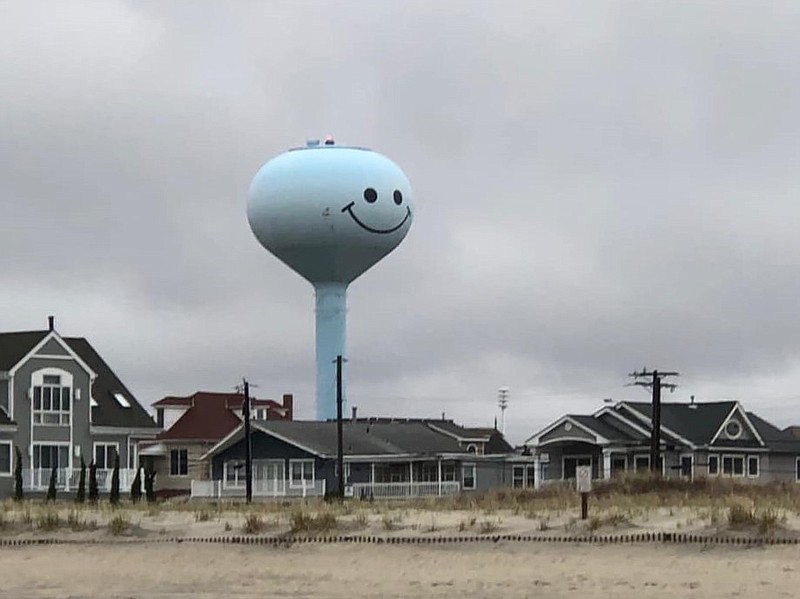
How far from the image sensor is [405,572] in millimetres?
27641

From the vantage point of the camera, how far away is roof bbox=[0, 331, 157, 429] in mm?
65688

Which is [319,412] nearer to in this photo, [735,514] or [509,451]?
[509,451]

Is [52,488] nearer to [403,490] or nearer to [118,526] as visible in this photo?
[403,490]

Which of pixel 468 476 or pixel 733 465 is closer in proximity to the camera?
pixel 733 465

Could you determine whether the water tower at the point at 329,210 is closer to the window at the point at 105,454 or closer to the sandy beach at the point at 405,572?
the window at the point at 105,454

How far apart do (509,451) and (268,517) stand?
5345 centimetres

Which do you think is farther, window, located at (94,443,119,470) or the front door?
the front door

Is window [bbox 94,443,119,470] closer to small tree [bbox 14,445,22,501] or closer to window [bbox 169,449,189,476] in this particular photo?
small tree [bbox 14,445,22,501]

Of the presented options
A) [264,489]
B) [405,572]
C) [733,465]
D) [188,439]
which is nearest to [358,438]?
[264,489]

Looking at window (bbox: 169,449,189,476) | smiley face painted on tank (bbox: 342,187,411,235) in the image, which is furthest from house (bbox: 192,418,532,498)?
smiley face painted on tank (bbox: 342,187,411,235)

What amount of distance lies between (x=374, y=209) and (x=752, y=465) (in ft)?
73.0

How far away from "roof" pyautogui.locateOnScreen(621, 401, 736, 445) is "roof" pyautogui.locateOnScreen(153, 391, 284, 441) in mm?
19542

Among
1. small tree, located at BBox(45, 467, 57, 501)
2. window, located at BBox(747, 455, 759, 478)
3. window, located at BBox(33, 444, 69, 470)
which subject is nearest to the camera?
small tree, located at BBox(45, 467, 57, 501)

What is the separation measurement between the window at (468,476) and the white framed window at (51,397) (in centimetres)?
1985
